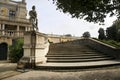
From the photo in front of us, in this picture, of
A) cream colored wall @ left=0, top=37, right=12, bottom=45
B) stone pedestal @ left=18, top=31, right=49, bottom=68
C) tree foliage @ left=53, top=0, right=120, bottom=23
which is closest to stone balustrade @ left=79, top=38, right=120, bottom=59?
tree foliage @ left=53, top=0, right=120, bottom=23

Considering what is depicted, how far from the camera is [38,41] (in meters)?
11.6

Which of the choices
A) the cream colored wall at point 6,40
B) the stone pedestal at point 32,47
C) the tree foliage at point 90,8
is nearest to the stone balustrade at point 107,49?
the tree foliage at point 90,8

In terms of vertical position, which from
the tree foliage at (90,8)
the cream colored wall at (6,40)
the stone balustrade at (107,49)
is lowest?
the stone balustrade at (107,49)

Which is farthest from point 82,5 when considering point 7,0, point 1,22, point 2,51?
point 7,0

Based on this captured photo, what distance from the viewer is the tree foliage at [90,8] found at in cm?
920

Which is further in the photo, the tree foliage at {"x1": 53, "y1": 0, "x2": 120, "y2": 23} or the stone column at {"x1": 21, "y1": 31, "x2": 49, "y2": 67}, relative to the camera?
the stone column at {"x1": 21, "y1": 31, "x2": 49, "y2": 67}

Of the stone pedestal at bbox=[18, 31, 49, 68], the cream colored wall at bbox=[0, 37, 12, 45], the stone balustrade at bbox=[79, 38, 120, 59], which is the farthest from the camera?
the cream colored wall at bbox=[0, 37, 12, 45]

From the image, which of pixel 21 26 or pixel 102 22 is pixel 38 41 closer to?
pixel 102 22

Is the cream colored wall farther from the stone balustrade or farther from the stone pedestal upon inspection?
the stone pedestal

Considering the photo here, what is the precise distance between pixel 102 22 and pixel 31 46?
16.2 feet

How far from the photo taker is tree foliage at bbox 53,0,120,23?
30.2ft

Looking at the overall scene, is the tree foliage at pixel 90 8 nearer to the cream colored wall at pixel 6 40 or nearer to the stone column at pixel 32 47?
the stone column at pixel 32 47

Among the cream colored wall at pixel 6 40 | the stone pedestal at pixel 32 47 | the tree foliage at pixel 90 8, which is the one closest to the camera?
the tree foliage at pixel 90 8

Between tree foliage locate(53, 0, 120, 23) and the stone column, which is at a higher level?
tree foliage locate(53, 0, 120, 23)
